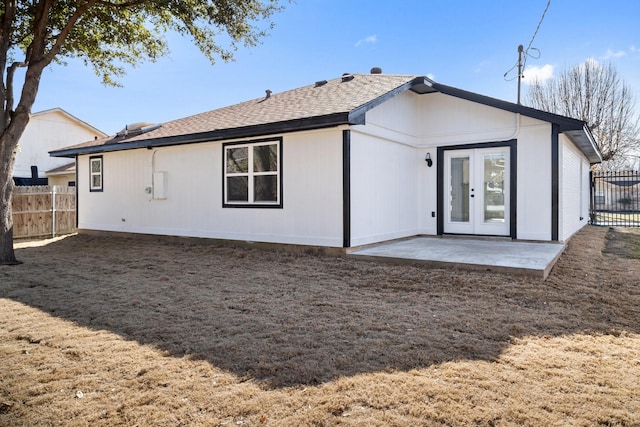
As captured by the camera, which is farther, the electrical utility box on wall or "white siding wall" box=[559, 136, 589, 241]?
the electrical utility box on wall

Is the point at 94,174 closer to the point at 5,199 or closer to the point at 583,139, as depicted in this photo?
the point at 5,199

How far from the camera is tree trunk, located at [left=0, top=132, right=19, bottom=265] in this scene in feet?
26.4

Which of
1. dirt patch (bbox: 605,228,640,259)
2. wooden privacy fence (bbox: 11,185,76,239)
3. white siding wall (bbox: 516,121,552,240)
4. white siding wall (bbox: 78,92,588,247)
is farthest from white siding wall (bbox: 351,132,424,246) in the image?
wooden privacy fence (bbox: 11,185,76,239)

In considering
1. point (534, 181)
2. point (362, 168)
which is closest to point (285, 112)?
point (362, 168)

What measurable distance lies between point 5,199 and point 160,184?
10.5ft

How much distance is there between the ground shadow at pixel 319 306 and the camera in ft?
11.4

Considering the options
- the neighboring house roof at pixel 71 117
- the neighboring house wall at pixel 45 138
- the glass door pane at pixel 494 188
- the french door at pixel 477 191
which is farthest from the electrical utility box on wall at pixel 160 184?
the neighboring house roof at pixel 71 117

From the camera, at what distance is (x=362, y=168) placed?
812 cm

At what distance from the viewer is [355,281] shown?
623cm

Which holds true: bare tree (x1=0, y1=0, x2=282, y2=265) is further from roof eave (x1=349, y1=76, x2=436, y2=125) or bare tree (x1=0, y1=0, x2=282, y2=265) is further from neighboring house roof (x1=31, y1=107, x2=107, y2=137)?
neighboring house roof (x1=31, y1=107, x2=107, y2=137)

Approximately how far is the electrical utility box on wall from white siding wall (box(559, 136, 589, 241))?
350 inches

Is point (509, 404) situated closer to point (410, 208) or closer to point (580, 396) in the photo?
point (580, 396)

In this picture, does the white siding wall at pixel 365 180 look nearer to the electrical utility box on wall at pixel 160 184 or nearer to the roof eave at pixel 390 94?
the electrical utility box on wall at pixel 160 184

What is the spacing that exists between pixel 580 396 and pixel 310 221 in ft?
19.5
